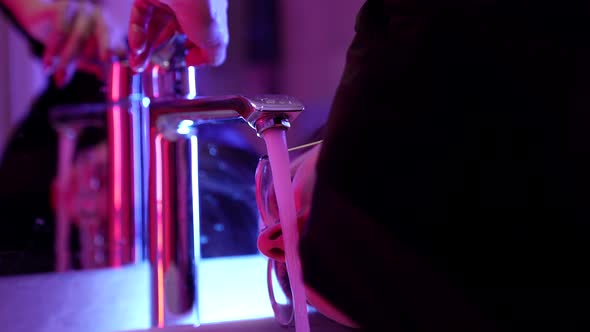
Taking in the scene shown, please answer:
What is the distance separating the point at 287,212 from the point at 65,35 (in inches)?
17.3

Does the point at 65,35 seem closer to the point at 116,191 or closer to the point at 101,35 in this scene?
the point at 101,35

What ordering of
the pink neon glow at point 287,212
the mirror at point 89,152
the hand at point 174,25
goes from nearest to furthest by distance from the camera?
1. the pink neon glow at point 287,212
2. the hand at point 174,25
3. the mirror at point 89,152

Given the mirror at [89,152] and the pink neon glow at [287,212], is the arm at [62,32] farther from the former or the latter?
the pink neon glow at [287,212]

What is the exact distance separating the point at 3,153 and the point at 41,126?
2.0 inches

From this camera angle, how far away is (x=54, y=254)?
→ 2.01 ft

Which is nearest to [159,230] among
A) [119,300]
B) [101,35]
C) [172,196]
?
[172,196]

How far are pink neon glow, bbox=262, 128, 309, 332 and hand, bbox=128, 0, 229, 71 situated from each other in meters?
0.15

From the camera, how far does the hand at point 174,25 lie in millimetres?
438

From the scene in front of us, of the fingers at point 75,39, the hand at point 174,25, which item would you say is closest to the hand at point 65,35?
the fingers at point 75,39

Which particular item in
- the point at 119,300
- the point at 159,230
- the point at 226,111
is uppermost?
the point at 226,111

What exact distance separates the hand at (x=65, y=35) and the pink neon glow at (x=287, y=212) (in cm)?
36

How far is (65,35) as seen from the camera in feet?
2.05

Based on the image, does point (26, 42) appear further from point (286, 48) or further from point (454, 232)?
point (454, 232)

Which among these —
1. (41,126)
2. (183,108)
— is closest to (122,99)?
(41,126)
